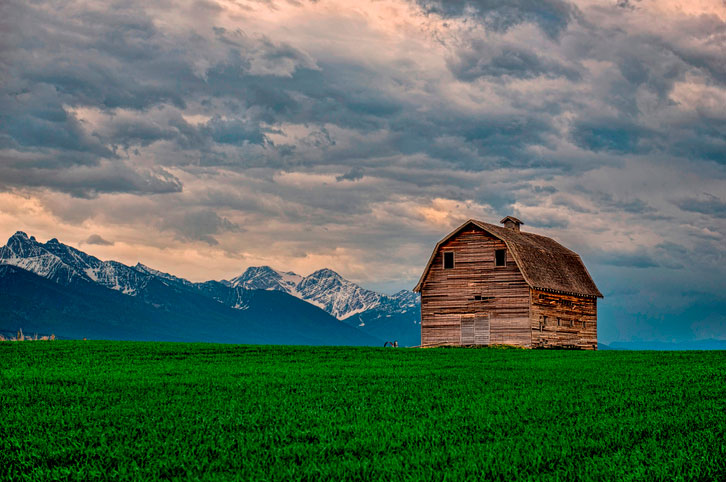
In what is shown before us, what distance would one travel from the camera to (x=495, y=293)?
55906mm

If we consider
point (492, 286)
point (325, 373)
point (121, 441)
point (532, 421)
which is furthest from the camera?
point (492, 286)

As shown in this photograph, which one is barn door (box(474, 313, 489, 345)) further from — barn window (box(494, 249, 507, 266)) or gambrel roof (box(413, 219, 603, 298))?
gambrel roof (box(413, 219, 603, 298))

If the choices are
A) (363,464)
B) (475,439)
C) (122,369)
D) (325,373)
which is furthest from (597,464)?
(122,369)

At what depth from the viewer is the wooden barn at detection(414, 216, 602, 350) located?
180 ft

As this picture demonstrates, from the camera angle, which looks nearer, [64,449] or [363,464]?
[363,464]

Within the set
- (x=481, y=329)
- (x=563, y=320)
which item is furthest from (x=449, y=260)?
(x=563, y=320)

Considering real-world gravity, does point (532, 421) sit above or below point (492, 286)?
below

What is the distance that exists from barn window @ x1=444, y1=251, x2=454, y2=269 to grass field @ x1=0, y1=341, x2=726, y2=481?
114ft

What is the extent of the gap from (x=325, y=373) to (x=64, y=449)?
14371 mm

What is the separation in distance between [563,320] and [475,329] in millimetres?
8313

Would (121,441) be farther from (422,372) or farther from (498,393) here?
(422,372)

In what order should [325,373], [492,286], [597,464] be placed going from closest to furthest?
1. [597,464]
2. [325,373]
3. [492,286]

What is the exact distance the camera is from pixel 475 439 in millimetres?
11164

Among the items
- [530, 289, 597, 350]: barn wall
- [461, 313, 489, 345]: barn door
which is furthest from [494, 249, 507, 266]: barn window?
[461, 313, 489, 345]: barn door
